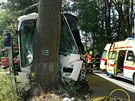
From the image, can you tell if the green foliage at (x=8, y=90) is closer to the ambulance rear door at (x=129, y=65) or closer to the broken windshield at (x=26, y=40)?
the broken windshield at (x=26, y=40)

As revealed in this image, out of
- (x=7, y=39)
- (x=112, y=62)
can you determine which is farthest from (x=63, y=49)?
(x=112, y=62)

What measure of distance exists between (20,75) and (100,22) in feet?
129

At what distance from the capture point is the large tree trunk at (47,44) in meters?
10.7

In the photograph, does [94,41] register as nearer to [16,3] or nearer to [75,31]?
[16,3]

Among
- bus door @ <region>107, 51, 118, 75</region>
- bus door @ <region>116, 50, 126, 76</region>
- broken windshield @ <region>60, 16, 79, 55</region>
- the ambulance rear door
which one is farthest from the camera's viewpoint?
bus door @ <region>107, 51, 118, 75</region>

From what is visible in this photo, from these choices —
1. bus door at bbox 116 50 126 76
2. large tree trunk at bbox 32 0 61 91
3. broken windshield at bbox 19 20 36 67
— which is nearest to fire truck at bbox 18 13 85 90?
broken windshield at bbox 19 20 36 67

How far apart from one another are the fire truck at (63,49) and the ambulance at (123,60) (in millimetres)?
7070

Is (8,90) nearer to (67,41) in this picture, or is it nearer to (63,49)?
(63,49)

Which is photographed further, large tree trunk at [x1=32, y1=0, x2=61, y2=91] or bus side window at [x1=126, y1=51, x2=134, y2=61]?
bus side window at [x1=126, y1=51, x2=134, y2=61]

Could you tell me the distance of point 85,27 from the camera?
156 ft

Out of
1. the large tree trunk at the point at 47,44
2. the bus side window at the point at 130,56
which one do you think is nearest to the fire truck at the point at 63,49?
the large tree trunk at the point at 47,44

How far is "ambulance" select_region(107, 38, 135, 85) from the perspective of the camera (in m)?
19.0

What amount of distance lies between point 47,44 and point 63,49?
143cm

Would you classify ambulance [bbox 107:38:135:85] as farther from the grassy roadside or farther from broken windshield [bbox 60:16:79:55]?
the grassy roadside
